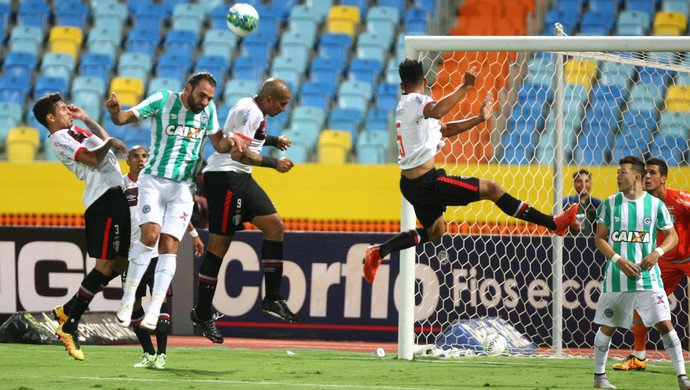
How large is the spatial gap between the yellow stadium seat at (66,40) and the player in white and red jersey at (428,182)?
12208 mm

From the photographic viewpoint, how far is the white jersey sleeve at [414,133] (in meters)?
9.52

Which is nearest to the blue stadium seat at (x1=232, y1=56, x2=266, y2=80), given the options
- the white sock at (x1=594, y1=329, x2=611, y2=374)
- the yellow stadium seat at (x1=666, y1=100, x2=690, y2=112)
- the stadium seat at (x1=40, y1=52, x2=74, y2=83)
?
the stadium seat at (x1=40, y1=52, x2=74, y2=83)

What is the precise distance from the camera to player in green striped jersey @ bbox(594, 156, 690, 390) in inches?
332

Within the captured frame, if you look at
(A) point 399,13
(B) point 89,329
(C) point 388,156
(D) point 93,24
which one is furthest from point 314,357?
(D) point 93,24

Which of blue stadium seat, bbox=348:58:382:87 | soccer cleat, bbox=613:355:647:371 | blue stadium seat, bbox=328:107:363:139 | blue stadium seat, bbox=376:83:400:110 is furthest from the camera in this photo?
blue stadium seat, bbox=348:58:382:87

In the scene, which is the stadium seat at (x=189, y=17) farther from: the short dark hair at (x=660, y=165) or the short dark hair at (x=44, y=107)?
the short dark hair at (x=660, y=165)

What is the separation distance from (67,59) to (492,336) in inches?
428

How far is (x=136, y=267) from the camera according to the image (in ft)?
30.2

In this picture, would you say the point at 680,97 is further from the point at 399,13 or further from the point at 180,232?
the point at 180,232

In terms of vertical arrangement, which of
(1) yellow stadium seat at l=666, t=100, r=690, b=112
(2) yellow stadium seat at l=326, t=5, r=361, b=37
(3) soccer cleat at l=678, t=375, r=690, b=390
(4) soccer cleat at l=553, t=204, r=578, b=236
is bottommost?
(3) soccer cleat at l=678, t=375, r=690, b=390

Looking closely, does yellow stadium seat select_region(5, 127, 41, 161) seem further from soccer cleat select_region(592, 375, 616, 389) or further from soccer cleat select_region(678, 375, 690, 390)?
soccer cleat select_region(678, 375, 690, 390)

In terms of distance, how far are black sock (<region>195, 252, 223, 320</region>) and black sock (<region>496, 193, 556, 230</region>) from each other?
2.45m

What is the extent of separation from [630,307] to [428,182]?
6.20 feet

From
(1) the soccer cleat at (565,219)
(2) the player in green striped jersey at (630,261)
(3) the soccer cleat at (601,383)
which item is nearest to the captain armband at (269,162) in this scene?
(1) the soccer cleat at (565,219)
